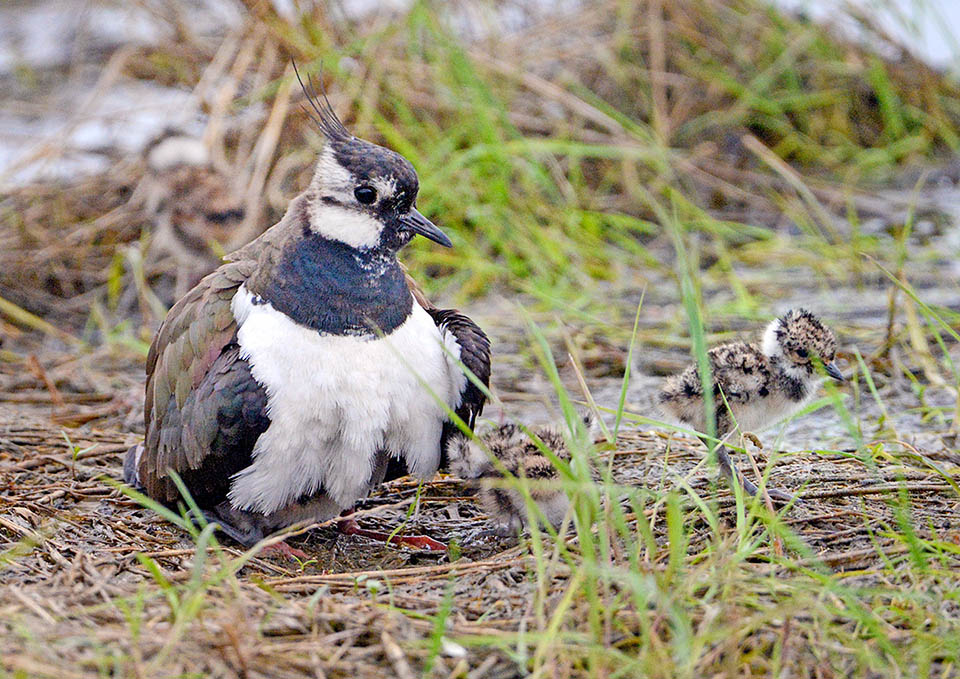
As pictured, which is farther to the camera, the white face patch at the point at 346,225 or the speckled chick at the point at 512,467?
the white face patch at the point at 346,225

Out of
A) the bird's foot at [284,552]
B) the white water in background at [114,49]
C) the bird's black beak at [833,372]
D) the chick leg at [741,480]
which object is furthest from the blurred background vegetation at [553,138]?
the bird's foot at [284,552]

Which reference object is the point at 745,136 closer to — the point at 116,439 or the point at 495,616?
the point at 116,439

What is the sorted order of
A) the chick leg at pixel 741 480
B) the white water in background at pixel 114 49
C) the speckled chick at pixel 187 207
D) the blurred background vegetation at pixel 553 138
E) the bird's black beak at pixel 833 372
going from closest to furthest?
1. the chick leg at pixel 741 480
2. the bird's black beak at pixel 833 372
3. the blurred background vegetation at pixel 553 138
4. the speckled chick at pixel 187 207
5. the white water in background at pixel 114 49

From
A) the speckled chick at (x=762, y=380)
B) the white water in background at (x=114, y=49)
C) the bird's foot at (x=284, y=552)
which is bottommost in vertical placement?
the bird's foot at (x=284, y=552)

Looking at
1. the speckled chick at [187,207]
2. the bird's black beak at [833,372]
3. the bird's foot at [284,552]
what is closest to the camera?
the bird's foot at [284,552]

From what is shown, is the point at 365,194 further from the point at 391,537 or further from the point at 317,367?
the point at 391,537

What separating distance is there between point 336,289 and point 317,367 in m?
0.29

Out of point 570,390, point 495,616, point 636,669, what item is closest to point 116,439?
point 570,390

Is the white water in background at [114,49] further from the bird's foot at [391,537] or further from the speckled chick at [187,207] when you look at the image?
the bird's foot at [391,537]

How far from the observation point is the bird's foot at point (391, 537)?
3.93 m

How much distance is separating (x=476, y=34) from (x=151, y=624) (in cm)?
616

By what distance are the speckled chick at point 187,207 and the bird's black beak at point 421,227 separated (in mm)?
2967

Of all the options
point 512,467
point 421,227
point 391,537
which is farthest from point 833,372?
point 391,537

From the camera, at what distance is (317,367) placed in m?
3.66
